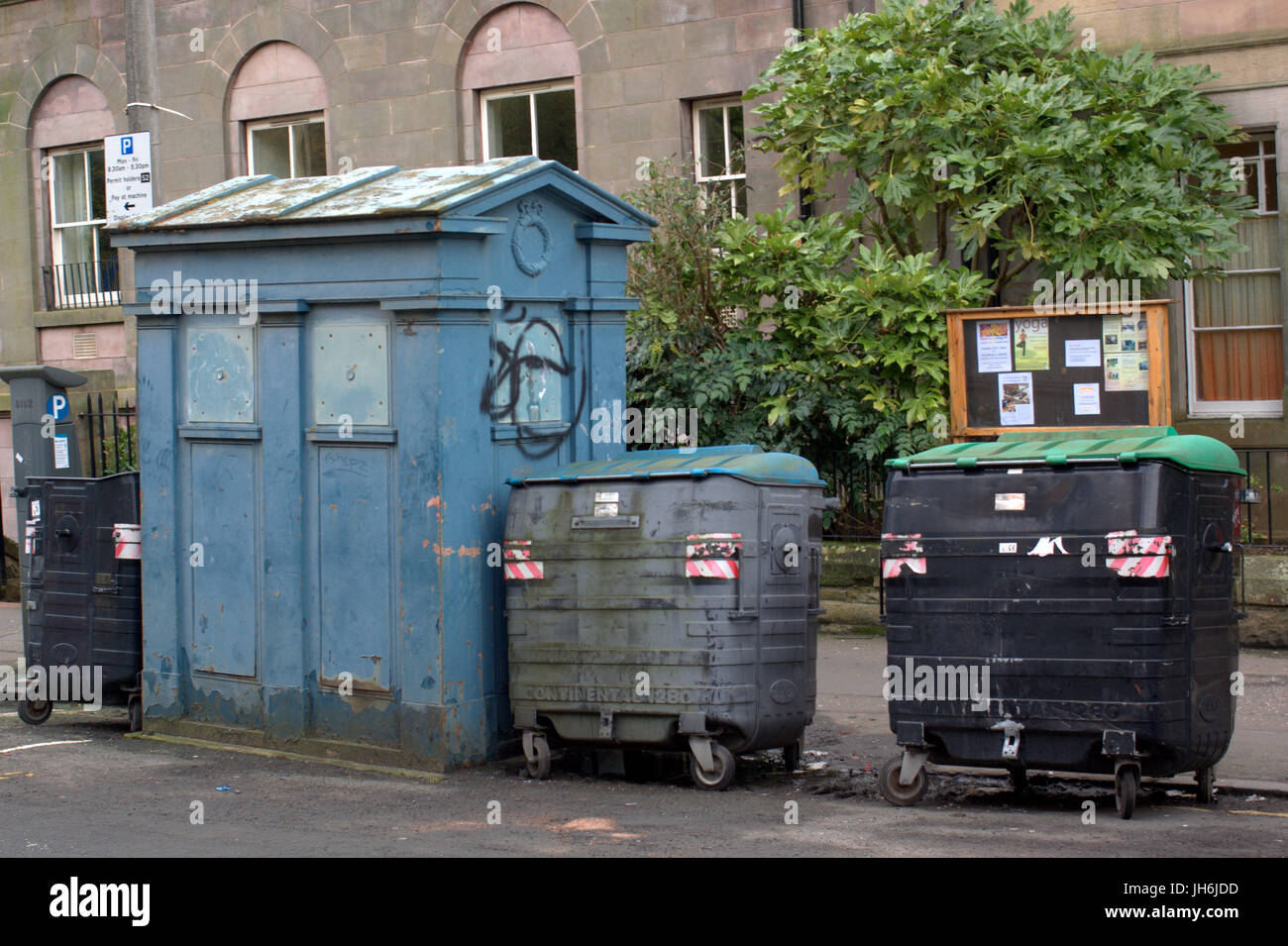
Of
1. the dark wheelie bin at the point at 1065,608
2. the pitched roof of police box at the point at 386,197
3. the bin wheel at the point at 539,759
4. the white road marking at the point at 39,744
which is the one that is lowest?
the white road marking at the point at 39,744

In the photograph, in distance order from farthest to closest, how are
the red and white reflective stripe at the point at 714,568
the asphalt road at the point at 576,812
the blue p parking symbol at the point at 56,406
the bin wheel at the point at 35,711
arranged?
the blue p parking symbol at the point at 56,406 → the bin wheel at the point at 35,711 → the red and white reflective stripe at the point at 714,568 → the asphalt road at the point at 576,812

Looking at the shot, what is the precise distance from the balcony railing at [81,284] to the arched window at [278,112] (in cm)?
249

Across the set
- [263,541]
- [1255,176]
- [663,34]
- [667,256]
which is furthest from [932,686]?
[663,34]

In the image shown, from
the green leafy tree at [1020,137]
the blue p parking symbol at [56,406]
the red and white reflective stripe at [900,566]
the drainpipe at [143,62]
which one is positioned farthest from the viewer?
the green leafy tree at [1020,137]

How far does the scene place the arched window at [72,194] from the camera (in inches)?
775

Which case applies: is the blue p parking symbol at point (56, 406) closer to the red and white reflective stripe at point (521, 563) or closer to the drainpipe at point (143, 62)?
the drainpipe at point (143, 62)

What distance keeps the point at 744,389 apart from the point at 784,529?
4958 millimetres

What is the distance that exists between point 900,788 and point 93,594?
538 cm

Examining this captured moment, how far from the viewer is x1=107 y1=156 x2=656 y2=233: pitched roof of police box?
8539mm

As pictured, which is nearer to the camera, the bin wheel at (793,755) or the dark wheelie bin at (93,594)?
the bin wheel at (793,755)

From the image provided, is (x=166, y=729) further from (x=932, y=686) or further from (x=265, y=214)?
(x=932, y=686)

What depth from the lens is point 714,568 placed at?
7785mm

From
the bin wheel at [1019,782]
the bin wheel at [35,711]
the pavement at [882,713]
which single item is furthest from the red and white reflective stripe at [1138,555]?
the bin wheel at [35,711]

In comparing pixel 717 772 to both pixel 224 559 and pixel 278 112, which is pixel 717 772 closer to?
pixel 224 559
